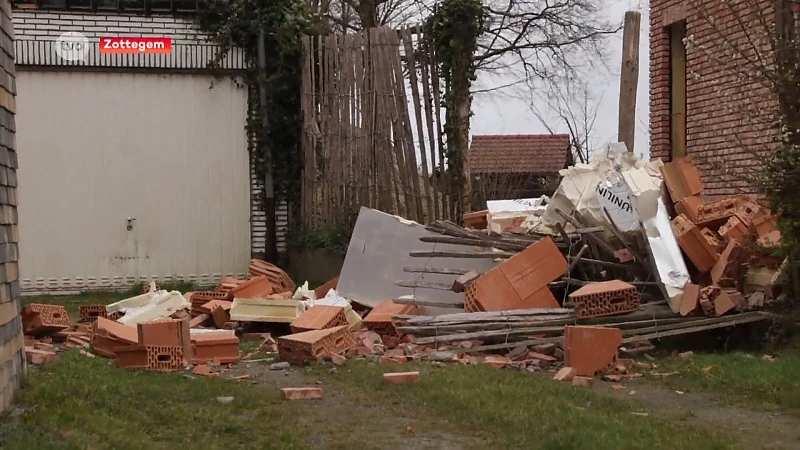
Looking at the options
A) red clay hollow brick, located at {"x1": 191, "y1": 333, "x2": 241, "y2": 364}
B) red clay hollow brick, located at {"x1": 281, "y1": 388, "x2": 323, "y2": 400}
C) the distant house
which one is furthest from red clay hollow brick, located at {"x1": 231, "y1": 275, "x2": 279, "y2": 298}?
the distant house

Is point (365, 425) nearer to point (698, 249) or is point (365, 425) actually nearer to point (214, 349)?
point (214, 349)

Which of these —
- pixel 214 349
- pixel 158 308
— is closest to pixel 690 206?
pixel 214 349

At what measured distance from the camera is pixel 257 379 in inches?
305

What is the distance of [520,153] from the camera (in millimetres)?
32844

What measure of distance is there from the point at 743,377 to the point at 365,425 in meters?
3.10

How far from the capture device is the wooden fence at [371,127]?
43.0 feet

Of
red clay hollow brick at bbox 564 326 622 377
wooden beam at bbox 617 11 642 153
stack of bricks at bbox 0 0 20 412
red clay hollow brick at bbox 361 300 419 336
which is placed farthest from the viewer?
wooden beam at bbox 617 11 642 153

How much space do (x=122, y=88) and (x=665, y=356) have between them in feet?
30.3

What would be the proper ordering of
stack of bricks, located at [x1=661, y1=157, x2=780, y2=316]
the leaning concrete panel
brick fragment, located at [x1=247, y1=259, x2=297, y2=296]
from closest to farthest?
stack of bricks, located at [x1=661, y1=157, x2=780, y2=316] → the leaning concrete panel → brick fragment, located at [x1=247, y1=259, x2=297, y2=296]

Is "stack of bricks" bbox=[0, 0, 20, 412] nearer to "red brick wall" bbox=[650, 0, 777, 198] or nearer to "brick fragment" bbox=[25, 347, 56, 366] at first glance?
"brick fragment" bbox=[25, 347, 56, 366]

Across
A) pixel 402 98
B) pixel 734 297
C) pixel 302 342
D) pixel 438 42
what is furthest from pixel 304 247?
pixel 734 297

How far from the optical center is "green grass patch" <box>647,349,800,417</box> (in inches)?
267

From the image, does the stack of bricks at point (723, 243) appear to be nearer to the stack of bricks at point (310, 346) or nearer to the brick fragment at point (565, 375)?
the brick fragment at point (565, 375)

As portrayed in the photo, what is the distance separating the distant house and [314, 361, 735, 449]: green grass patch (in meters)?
20.9
